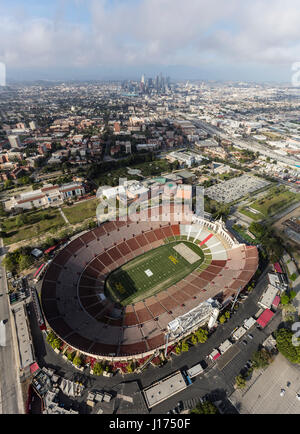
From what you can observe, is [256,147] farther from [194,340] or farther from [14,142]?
[14,142]

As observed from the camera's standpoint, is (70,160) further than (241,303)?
Yes

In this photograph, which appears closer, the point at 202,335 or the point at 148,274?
the point at 202,335

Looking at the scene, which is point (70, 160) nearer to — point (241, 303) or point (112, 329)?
point (112, 329)

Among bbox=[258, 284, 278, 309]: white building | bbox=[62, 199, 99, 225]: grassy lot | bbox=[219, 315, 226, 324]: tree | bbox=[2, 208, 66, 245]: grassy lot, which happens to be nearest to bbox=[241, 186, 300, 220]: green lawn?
bbox=[258, 284, 278, 309]: white building

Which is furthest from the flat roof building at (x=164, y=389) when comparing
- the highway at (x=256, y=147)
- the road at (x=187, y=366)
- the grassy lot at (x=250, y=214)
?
the highway at (x=256, y=147)

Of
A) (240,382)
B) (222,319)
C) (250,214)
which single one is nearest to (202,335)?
(222,319)
